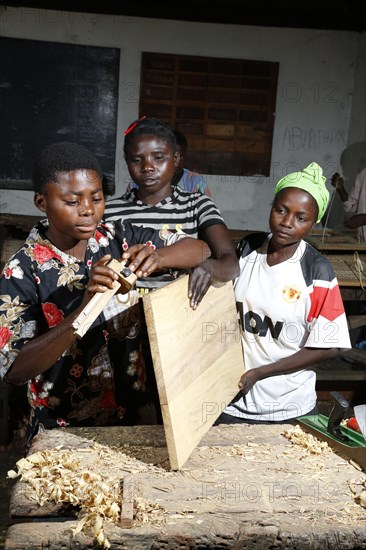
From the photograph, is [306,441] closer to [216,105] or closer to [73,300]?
[73,300]

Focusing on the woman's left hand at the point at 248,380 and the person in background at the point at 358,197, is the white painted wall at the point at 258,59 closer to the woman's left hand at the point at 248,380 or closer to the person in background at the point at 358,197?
the person in background at the point at 358,197

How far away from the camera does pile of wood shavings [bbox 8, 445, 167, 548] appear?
1602 millimetres

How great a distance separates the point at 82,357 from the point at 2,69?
6672 millimetres

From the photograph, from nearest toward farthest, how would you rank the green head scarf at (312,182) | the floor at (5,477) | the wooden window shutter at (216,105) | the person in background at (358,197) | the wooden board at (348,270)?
the green head scarf at (312,182) < the floor at (5,477) < the wooden board at (348,270) < the person in background at (358,197) < the wooden window shutter at (216,105)

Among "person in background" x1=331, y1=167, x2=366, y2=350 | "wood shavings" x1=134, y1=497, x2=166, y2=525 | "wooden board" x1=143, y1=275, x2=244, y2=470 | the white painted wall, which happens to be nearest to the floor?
"wooden board" x1=143, y1=275, x2=244, y2=470

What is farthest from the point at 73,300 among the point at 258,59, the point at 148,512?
the point at 258,59

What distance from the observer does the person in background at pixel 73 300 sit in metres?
1.85

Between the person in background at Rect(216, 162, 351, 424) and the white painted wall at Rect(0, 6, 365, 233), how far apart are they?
5.83 m

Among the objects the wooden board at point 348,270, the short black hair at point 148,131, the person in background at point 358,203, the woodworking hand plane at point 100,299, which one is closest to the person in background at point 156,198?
the short black hair at point 148,131

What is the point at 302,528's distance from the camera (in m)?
1.61

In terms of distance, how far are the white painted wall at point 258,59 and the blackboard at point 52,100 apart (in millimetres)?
114

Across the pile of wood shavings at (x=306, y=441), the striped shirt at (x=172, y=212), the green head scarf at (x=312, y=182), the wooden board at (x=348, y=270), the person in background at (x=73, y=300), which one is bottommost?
the pile of wood shavings at (x=306, y=441)

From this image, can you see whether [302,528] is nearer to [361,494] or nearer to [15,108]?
[361,494]

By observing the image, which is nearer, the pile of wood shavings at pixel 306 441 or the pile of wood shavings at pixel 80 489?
the pile of wood shavings at pixel 80 489
